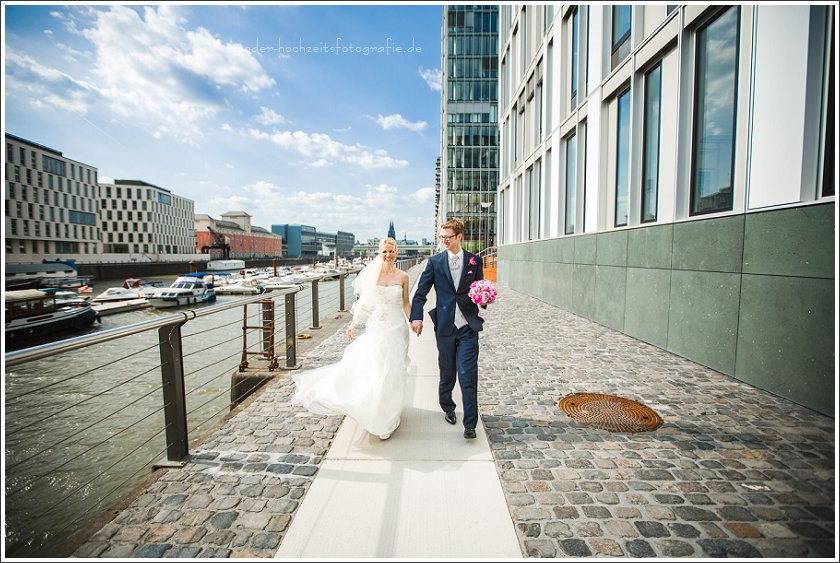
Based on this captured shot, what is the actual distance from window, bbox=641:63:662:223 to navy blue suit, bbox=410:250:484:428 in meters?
5.76

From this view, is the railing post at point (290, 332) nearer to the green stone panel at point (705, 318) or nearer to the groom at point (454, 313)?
the groom at point (454, 313)

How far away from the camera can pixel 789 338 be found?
16.6 ft

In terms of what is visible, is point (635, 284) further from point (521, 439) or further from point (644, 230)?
point (521, 439)

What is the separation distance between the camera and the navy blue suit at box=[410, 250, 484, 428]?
437 cm

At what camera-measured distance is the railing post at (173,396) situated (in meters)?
3.91

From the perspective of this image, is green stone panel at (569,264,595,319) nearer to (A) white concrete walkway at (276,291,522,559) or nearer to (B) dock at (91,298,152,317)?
(A) white concrete walkway at (276,291,522,559)

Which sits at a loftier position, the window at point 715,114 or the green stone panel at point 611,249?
the window at point 715,114

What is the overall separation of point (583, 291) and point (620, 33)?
616cm

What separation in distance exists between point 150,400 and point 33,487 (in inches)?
187

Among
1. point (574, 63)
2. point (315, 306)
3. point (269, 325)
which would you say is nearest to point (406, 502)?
point (269, 325)

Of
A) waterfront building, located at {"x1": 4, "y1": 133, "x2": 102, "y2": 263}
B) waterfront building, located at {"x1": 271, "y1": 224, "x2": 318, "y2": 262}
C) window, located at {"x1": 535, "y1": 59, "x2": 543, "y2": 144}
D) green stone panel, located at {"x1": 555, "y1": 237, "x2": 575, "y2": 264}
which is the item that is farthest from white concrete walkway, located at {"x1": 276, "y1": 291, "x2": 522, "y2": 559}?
waterfront building, located at {"x1": 271, "y1": 224, "x2": 318, "y2": 262}

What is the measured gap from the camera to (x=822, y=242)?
4738 millimetres

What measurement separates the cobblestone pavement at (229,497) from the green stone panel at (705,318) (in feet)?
17.9

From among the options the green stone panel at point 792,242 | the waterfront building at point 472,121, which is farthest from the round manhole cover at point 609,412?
the waterfront building at point 472,121
